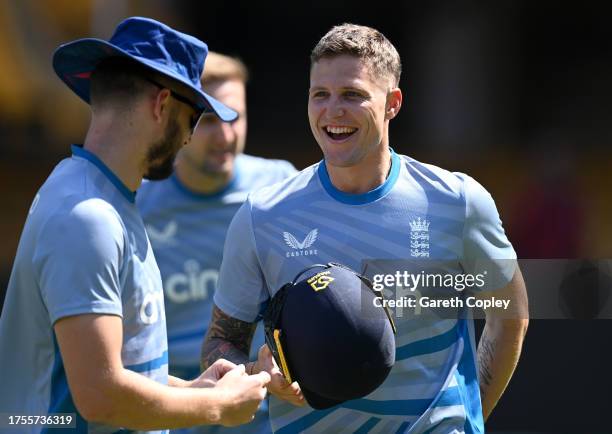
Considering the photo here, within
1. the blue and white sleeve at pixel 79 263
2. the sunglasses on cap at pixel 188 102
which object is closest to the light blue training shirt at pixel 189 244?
the sunglasses on cap at pixel 188 102

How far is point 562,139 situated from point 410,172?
35.7ft

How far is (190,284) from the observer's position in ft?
20.1

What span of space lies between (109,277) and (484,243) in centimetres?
152

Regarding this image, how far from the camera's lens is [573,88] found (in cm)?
1546

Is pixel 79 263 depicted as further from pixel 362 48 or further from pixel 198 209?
pixel 198 209

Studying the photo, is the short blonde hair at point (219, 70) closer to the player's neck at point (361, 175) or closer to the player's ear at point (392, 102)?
the player's ear at point (392, 102)

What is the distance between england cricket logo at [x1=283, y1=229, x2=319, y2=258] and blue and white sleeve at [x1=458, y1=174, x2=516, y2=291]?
0.57 m

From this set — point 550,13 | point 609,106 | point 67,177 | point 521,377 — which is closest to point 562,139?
point 609,106

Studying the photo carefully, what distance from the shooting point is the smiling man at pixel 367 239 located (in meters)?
4.19

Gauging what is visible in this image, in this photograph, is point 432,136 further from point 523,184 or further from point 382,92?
point 382,92

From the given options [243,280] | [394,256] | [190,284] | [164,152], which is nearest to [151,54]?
[164,152]

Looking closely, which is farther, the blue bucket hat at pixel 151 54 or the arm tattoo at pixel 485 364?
the arm tattoo at pixel 485 364

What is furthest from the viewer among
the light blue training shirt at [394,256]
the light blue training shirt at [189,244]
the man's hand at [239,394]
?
the light blue training shirt at [189,244]

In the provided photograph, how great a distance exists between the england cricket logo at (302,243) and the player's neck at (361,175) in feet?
0.74
